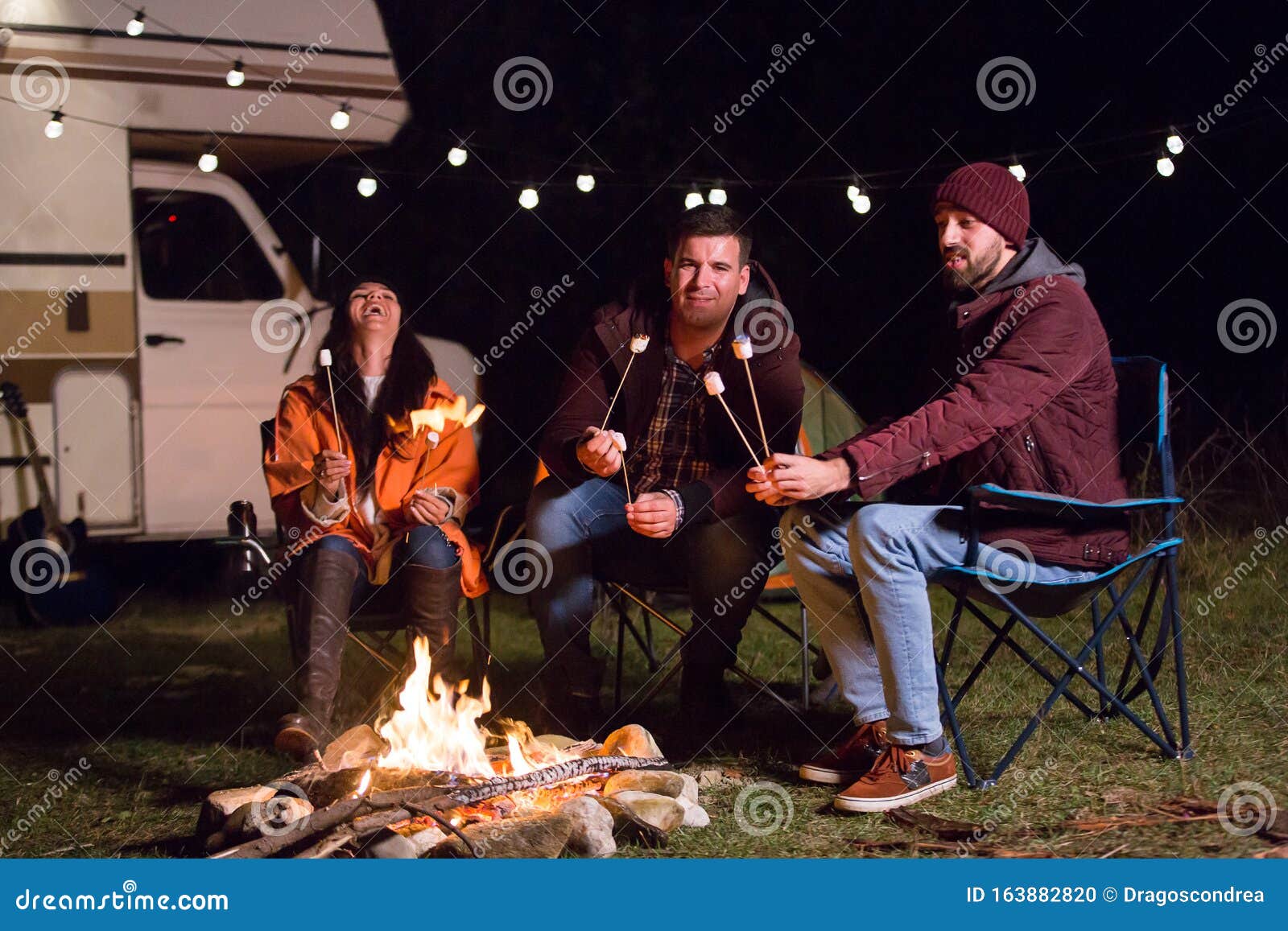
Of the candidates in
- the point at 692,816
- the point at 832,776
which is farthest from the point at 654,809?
the point at 832,776

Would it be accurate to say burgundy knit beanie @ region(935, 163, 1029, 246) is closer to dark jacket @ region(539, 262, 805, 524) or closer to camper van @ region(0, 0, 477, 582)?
dark jacket @ region(539, 262, 805, 524)

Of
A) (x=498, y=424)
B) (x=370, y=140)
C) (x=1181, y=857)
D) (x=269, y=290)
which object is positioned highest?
(x=370, y=140)

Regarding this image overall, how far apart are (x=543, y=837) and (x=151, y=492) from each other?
3750 mm

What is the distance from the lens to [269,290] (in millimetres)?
5699

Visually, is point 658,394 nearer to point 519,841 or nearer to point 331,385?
point 331,385

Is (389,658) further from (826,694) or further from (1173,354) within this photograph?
(1173,354)

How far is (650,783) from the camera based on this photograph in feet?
9.04

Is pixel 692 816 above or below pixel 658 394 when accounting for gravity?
below

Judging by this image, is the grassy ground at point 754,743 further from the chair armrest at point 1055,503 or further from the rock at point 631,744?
the chair armrest at point 1055,503

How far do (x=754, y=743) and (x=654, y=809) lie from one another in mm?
756

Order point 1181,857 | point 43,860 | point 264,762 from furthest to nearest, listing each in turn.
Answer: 1. point 264,762
2. point 43,860
3. point 1181,857

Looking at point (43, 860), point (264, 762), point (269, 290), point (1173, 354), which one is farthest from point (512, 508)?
point (1173, 354)

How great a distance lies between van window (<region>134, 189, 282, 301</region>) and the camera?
18.2ft

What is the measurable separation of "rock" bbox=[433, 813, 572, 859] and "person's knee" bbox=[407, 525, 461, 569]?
101 cm
